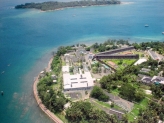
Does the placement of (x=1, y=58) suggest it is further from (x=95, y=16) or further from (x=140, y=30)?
(x=95, y=16)

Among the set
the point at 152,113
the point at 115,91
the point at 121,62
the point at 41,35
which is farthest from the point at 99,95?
the point at 41,35

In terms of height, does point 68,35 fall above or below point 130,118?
above

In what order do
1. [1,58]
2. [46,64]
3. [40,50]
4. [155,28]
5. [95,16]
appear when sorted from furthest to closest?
[95,16] → [155,28] → [40,50] → [1,58] → [46,64]

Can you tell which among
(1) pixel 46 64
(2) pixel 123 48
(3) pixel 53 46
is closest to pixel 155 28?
(2) pixel 123 48

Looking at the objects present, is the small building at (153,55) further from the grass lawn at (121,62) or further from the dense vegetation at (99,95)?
the dense vegetation at (99,95)

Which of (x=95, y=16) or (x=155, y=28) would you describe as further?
(x=95, y=16)
